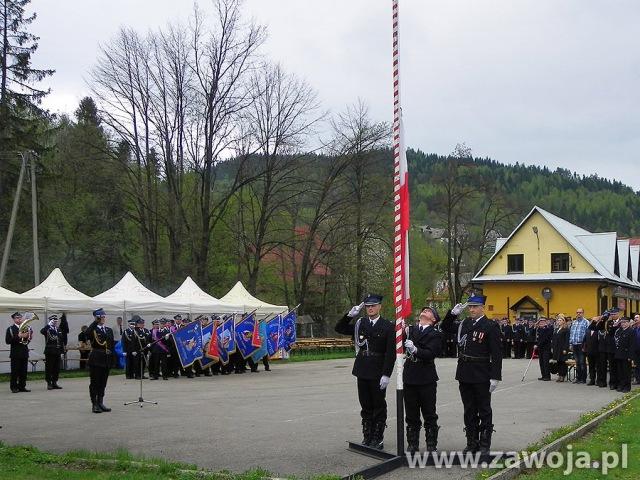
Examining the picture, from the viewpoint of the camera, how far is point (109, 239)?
142ft

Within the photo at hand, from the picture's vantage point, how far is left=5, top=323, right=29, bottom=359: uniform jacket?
19594 millimetres

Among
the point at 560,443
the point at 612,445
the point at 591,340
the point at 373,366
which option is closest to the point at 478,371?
the point at 373,366

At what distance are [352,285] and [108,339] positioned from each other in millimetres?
35239

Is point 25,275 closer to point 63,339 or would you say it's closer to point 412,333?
point 63,339

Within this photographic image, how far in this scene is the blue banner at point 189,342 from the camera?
24395 millimetres

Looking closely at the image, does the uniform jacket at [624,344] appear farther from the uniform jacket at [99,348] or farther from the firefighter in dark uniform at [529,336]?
the firefighter in dark uniform at [529,336]

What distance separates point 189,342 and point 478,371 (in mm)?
16447

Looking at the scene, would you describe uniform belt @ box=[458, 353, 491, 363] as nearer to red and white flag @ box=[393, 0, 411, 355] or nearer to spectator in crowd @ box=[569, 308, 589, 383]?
red and white flag @ box=[393, 0, 411, 355]

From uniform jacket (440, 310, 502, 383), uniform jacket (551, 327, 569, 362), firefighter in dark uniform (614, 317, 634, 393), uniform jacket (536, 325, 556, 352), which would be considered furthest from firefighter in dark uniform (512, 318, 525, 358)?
uniform jacket (440, 310, 502, 383)

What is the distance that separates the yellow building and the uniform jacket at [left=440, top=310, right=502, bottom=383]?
142 feet

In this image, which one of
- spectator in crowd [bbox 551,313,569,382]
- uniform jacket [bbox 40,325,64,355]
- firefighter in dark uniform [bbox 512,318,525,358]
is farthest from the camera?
firefighter in dark uniform [bbox 512,318,525,358]

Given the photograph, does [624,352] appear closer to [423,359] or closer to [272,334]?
[423,359]

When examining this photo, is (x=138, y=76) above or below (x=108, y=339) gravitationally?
above

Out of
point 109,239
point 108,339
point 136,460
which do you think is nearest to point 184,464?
point 136,460
